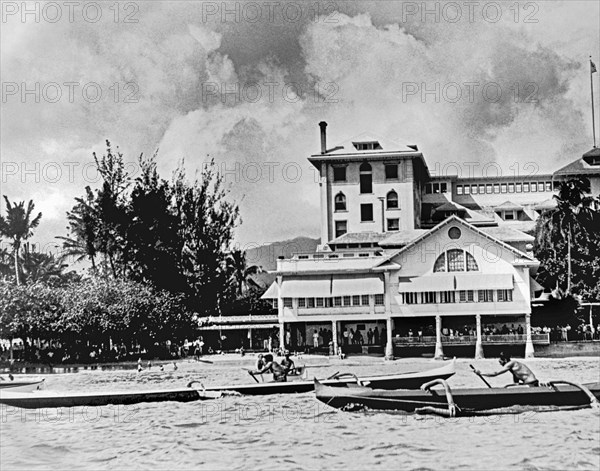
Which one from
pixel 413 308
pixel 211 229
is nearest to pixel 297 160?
pixel 211 229

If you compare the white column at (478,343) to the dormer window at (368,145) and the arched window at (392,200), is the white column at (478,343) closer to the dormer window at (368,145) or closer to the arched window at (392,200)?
the arched window at (392,200)

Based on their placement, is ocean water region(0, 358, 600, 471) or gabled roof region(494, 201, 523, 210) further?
gabled roof region(494, 201, 523, 210)

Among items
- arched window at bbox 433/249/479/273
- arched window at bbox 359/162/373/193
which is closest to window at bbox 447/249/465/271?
arched window at bbox 433/249/479/273

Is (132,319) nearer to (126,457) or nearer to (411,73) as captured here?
(126,457)

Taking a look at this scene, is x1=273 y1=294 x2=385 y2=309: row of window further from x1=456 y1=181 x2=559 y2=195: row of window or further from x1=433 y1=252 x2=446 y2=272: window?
x1=456 y1=181 x2=559 y2=195: row of window

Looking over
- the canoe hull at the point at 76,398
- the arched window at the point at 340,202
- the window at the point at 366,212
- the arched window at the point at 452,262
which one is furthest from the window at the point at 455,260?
the canoe hull at the point at 76,398

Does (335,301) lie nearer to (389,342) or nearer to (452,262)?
(389,342)
